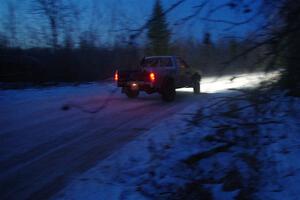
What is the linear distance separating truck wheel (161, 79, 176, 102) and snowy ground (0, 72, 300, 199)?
265 inches

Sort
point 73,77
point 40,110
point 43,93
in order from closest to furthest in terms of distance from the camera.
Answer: point 40,110 < point 43,93 < point 73,77

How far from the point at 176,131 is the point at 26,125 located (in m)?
4.05

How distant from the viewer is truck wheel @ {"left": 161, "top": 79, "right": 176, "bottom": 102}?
17.4m

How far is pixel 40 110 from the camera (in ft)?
47.6

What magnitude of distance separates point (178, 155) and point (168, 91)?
995cm

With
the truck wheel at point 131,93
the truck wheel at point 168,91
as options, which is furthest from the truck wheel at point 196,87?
the truck wheel at point 131,93

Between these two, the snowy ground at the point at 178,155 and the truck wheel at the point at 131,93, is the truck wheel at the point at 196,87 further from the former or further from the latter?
the snowy ground at the point at 178,155

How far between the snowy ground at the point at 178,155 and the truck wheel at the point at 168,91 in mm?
6728

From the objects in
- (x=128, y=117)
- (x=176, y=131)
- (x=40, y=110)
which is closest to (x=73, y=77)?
(x=40, y=110)

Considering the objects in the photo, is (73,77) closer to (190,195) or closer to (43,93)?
(43,93)

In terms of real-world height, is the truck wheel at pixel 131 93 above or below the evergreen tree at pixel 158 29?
below

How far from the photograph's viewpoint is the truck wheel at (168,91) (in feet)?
57.1

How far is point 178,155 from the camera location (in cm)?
764

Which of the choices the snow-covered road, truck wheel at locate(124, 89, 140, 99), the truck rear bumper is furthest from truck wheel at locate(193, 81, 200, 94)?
the truck rear bumper
